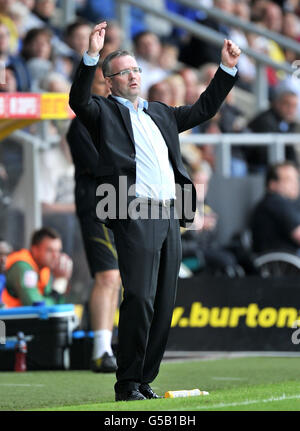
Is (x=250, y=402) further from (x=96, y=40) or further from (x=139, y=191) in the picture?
(x=96, y=40)

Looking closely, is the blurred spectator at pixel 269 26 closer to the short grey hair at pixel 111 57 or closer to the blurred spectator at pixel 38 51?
the blurred spectator at pixel 38 51

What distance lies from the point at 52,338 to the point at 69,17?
6957 mm

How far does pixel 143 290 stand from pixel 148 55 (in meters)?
9.11

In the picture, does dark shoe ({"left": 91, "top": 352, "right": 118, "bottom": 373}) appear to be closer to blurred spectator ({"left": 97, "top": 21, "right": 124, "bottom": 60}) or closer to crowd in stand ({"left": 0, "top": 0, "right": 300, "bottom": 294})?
crowd in stand ({"left": 0, "top": 0, "right": 300, "bottom": 294})

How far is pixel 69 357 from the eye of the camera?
9898mm

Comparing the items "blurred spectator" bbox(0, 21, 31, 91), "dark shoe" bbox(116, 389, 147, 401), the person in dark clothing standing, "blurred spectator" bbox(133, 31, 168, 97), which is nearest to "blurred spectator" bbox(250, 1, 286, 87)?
"blurred spectator" bbox(133, 31, 168, 97)

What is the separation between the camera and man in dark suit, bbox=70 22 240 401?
6.81 m

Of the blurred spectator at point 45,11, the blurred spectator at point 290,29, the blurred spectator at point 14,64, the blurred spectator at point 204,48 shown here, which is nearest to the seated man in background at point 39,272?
the blurred spectator at point 14,64

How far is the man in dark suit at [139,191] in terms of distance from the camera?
6.81 metres

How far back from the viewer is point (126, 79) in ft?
23.0

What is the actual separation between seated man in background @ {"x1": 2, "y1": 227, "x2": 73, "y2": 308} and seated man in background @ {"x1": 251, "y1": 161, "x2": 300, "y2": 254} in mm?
2339

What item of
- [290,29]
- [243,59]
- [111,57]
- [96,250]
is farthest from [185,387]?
[290,29]

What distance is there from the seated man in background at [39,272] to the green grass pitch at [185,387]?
94cm

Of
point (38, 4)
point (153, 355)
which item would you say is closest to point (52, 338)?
point (153, 355)
